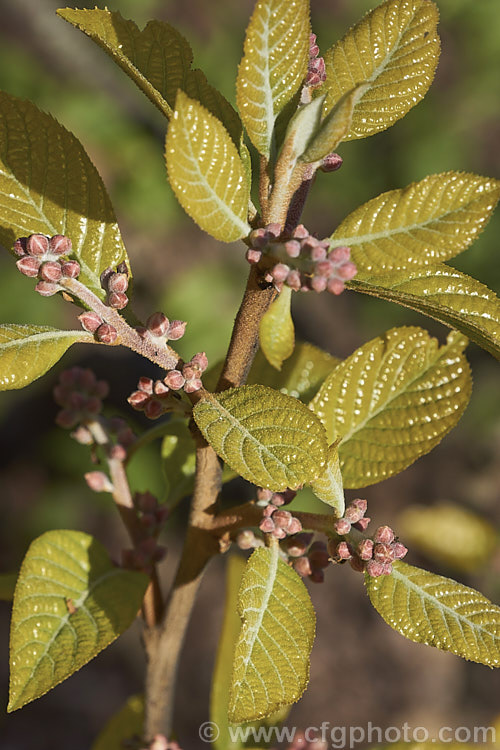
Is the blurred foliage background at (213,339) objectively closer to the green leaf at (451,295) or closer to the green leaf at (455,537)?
the green leaf at (455,537)

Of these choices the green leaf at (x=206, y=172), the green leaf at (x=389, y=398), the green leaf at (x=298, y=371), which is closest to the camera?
the green leaf at (x=206, y=172)

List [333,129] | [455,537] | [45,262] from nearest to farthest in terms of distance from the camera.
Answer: [333,129] → [45,262] → [455,537]

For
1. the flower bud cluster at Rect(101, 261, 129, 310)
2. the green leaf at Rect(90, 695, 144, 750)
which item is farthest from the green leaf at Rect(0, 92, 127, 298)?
the green leaf at Rect(90, 695, 144, 750)

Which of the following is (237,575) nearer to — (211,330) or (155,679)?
(155,679)

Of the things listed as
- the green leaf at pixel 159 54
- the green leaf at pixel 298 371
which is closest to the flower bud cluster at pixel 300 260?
the green leaf at pixel 159 54

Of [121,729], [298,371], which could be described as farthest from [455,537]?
[298,371]

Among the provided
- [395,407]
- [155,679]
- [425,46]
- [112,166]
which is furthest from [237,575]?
[112,166]

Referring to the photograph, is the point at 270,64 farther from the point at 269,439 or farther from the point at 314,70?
the point at 269,439
